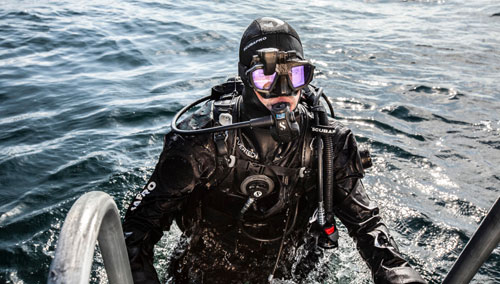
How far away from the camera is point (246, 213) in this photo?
280 cm

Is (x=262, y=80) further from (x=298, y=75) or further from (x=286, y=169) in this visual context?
(x=286, y=169)

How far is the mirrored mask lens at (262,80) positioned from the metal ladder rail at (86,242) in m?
1.39

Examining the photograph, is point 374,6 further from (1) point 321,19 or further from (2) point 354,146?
(2) point 354,146

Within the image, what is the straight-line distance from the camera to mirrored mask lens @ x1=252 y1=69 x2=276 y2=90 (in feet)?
8.09

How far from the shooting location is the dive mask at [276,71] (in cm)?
240

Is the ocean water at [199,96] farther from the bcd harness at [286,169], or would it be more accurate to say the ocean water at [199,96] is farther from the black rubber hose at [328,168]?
the black rubber hose at [328,168]

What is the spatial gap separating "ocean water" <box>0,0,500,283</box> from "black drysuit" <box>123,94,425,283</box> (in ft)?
1.57

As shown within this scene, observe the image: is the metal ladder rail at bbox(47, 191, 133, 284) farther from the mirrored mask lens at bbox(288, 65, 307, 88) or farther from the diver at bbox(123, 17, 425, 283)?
the mirrored mask lens at bbox(288, 65, 307, 88)

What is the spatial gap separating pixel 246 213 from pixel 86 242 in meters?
1.84

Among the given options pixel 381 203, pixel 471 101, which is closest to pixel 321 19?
pixel 471 101

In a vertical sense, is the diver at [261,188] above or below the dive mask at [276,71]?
below

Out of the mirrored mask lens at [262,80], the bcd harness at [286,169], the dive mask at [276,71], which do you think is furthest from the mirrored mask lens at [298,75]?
the bcd harness at [286,169]

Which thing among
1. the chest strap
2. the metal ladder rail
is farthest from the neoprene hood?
the metal ladder rail

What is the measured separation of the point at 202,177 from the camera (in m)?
2.63
